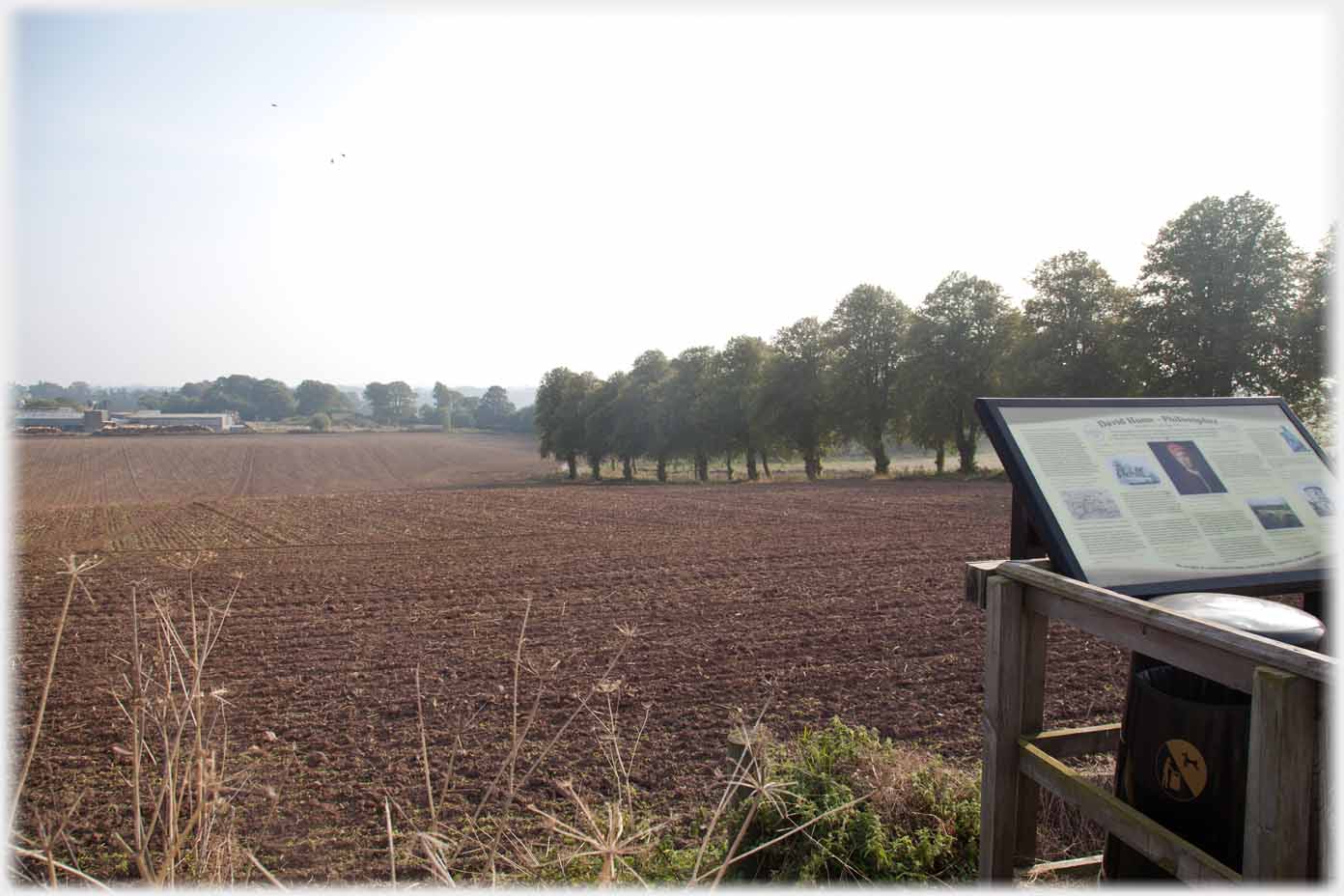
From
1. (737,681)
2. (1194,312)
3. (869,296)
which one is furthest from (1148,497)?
(869,296)

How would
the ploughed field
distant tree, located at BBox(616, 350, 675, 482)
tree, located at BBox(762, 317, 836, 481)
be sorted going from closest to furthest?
the ploughed field
tree, located at BBox(762, 317, 836, 481)
distant tree, located at BBox(616, 350, 675, 482)

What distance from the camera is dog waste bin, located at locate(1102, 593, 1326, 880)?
255 centimetres

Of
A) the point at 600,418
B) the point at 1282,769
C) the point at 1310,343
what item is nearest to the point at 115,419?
the point at 600,418

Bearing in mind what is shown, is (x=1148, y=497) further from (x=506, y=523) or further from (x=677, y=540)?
(x=506, y=523)

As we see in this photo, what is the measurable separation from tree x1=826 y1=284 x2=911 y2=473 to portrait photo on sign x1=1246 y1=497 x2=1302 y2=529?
38.2m

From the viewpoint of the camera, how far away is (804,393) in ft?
141

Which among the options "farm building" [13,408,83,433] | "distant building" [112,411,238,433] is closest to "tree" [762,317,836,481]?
"farm building" [13,408,83,433]

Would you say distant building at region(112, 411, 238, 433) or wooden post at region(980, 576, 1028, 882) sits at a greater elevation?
distant building at region(112, 411, 238, 433)

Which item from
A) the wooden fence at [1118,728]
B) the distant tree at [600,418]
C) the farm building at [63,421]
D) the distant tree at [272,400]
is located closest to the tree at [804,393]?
the distant tree at [600,418]

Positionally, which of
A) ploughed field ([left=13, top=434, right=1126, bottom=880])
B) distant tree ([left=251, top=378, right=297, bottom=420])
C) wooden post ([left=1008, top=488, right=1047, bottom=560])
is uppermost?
distant tree ([left=251, top=378, right=297, bottom=420])

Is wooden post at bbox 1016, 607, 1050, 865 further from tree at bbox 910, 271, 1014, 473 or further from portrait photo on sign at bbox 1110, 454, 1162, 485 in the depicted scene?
tree at bbox 910, 271, 1014, 473

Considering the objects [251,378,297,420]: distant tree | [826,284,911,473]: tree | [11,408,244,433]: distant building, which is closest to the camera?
[11,408,244,433]: distant building

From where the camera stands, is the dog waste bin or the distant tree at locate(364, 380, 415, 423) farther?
the distant tree at locate(364, 380, 415, 423)

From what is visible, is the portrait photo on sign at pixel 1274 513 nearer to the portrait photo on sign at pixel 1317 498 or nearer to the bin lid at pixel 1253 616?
the portrait photo on sign at pixel 1317 498
